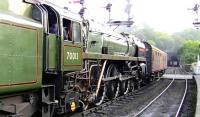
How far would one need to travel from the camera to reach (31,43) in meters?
7.82

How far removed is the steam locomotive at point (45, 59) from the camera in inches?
283

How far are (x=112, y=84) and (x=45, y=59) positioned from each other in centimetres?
794

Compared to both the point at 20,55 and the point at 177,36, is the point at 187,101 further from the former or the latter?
the point at 177,36

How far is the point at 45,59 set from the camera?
8.72 m

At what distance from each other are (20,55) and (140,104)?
9.50 m

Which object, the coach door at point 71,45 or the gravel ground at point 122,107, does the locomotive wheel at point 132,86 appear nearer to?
the gravel ground at point 122,107

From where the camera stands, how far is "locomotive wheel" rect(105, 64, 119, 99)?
1577 centimetres

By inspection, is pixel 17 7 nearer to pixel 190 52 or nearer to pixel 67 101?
pixel 67 101

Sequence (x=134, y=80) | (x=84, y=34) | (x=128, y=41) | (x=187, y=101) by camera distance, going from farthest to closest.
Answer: (x=134, y=80) < (x=128, y=41) < (x=187, y=101) < (x=84, y=34)

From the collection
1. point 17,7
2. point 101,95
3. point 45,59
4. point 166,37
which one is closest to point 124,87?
point 101,95

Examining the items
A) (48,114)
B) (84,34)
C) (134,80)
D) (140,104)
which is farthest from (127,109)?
(134,80)

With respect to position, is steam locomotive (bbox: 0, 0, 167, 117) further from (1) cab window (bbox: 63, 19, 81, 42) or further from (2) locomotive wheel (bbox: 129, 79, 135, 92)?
(2) locomotive wheel (bbox: 129, 79, 135, 92)

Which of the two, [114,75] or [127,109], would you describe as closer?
[127,109]

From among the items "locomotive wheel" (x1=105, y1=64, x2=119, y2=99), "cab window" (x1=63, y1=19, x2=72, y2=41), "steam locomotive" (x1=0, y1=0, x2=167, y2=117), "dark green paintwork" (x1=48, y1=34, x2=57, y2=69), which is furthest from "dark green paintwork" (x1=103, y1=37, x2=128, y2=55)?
"dark green paintwork" (x1=48, y1=34, x2=57, y2=69)
